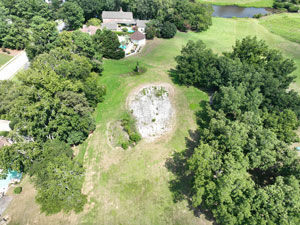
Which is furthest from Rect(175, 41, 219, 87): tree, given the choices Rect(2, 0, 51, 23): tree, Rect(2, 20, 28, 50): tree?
Rect(2, 0, 51, 23): tree

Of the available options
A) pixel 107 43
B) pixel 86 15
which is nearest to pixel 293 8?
pixel 107 43

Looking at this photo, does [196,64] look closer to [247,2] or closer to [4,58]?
[4,58]

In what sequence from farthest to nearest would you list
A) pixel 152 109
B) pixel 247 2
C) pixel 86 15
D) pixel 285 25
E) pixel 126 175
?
pixel 247 2 → pixel 285 25 → pixel 86 15 → pixel 152 109 → pixel 126 175

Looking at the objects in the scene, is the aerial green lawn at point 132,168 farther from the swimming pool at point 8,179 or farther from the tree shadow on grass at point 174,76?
the swimming pool at point 8,179

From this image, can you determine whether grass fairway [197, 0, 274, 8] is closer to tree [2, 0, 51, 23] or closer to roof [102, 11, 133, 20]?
roof [102, 11, 133, 20]

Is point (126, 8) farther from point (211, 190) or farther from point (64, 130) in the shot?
point (211, 190)

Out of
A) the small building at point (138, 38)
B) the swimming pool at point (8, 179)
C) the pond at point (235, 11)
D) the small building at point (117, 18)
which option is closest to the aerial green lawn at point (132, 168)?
the swimming pool at point (8, 179)
